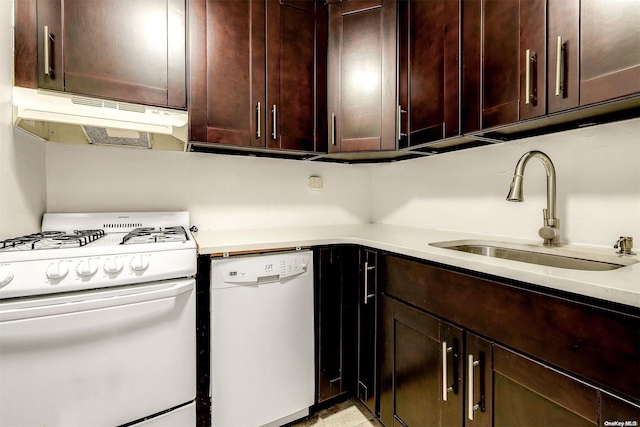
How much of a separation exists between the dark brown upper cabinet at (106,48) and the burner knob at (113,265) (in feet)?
2.35

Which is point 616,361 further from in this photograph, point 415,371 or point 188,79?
point 188,79

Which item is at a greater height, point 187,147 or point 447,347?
point 187,147

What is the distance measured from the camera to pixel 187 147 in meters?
1.58

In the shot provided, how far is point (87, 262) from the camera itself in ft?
3.17

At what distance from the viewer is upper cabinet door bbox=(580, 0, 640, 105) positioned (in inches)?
32.2

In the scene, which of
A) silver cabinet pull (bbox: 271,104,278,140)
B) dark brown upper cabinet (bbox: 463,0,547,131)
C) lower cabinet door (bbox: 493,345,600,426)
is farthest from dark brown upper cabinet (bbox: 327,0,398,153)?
lower cabinet door (bbox: 493,345,600,426)

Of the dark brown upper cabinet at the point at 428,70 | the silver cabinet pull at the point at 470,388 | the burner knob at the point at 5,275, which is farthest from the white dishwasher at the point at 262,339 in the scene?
the dark brown upper cabinet at the point at 428,70

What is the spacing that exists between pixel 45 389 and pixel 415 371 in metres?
1.27

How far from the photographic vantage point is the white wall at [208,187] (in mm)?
1498

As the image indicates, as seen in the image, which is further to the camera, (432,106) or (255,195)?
(255,195)

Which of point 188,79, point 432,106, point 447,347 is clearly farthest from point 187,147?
point 447,347

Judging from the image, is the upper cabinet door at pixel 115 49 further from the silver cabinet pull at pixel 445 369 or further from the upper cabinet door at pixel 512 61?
the silver cabinet pull at pixel 445 369

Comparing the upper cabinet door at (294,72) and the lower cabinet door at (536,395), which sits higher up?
the upper cabinet door at (294,72)

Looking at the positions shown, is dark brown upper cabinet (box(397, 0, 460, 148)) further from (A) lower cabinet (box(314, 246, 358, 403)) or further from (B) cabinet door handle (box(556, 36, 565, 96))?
(A) lower cabinet (box(314, 246, 358, 403))
